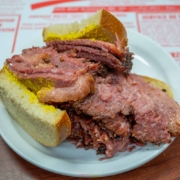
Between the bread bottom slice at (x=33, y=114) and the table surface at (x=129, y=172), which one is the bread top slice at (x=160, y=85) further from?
the bread bottom slice at (x=33, y=114)

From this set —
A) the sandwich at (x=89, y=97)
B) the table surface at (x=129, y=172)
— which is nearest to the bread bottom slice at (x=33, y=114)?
the sandwich at (x=89, y=97)

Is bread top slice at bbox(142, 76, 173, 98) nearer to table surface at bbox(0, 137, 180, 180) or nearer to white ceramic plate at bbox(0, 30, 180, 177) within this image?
white ceramic plate at bbox(0, 30, 180, 177)

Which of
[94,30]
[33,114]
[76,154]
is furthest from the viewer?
[94,30]

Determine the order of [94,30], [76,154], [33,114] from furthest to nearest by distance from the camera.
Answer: [94,30]
[76,154]
[33,114]

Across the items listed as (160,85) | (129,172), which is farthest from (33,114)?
(160,85)

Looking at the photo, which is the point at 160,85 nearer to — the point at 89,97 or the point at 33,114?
the point at 89,97

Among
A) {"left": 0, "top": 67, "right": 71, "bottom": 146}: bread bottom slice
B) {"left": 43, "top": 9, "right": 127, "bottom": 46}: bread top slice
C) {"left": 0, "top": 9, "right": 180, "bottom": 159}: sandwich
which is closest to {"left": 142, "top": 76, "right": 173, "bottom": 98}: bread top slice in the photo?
{"left": 0, "top": 9, "right": 180, "bottom": 159}: sandwich
